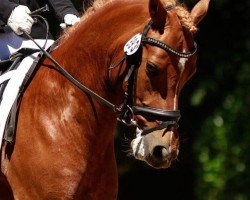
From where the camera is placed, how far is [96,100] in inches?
225

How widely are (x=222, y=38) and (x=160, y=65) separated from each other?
13.6ft

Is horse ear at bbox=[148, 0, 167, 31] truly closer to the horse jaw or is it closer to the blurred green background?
the horse jaw

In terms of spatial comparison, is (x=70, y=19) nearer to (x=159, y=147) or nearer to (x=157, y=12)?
(x=157, y=12)

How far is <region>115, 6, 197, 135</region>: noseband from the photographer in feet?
17.4

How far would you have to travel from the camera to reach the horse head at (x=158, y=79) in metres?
5.30

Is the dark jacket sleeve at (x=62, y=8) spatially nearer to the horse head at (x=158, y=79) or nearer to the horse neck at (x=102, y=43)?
the horse neck at (x=102, y=43)

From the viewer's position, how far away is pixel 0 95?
19.5ft

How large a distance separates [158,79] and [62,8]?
145cm

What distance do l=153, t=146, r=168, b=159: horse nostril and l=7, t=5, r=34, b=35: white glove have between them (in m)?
1.32

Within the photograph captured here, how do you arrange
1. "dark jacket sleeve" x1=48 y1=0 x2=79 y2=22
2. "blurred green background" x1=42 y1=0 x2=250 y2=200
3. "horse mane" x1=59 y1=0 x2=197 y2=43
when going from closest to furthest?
"horse mane" x1=59 y1=0 x2=197 y2=43
"dark jacket sleeve" x1=48 y1=0 x2=79 y2=22
"blurred green background" x1=42 y1=0 x2=250 y2=200

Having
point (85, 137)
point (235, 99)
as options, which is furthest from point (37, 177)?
point (235, 99)

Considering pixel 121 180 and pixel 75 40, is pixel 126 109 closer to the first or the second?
pixel 75 40

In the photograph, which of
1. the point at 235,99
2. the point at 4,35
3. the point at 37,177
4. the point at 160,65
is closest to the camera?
the point at 160,65

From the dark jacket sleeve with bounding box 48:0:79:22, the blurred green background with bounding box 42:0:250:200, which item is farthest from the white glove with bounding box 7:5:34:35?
the blurred green background with bounding box 42:0:250:200
